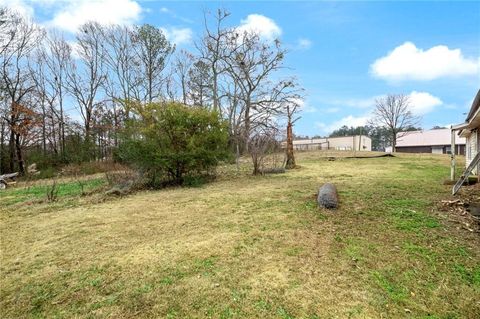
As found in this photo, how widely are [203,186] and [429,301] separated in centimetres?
673

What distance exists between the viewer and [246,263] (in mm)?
3275

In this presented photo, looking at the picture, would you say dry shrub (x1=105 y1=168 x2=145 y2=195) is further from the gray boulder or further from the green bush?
the gray boulder

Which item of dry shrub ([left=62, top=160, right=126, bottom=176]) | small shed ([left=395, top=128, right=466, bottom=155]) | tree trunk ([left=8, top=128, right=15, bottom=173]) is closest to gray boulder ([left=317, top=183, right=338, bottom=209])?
dry shrub ([left=62, top=160, right=126, bottom=176])

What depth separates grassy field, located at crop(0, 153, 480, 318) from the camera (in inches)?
100

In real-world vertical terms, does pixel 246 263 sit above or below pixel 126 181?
below

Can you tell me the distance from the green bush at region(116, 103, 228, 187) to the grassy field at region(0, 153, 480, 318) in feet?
9.55

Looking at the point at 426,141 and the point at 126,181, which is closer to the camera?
the point at 126,181

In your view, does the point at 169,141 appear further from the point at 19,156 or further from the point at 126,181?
the point at 19,156

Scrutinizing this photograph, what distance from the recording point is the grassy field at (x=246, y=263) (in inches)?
100

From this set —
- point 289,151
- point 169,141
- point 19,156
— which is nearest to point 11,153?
point 19,156

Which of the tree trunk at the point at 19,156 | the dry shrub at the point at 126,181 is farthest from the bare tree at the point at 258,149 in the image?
the tree trunk at the point at 19,156

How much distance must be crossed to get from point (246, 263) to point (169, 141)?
6068 mm

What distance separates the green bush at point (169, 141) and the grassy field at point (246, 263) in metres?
2.91

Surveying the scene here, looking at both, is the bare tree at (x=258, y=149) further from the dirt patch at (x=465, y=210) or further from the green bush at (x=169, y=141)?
the dirt patch at (x=465, y=210)
